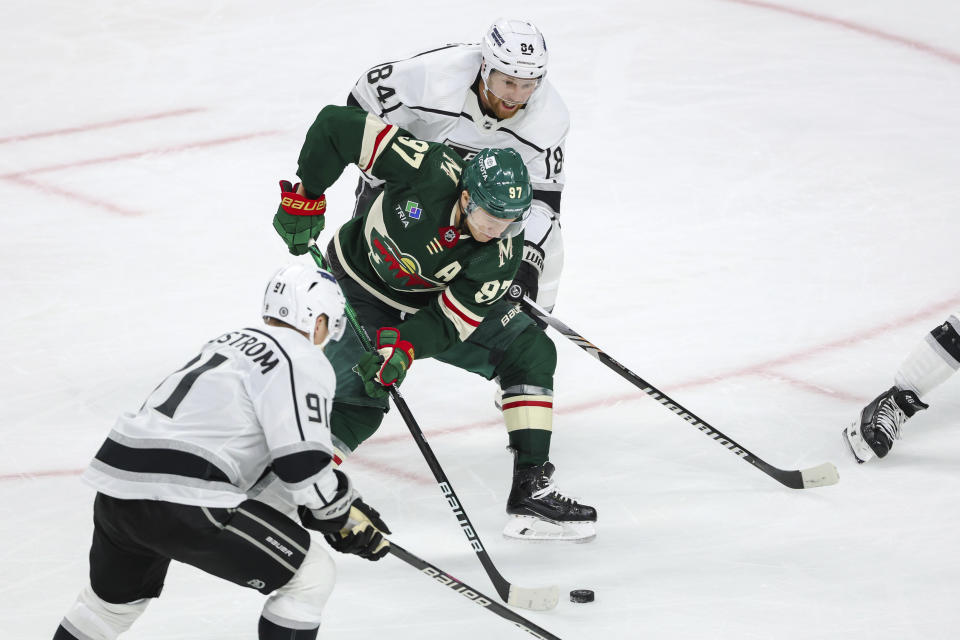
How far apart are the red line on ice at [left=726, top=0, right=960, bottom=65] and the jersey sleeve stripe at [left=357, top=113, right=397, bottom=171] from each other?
196 inches

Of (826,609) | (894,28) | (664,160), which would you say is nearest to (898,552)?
(826,609)

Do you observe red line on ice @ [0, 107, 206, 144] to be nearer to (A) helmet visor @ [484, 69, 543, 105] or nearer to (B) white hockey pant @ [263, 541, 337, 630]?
(A) helmet visor @ [484, 69, 543, 105]

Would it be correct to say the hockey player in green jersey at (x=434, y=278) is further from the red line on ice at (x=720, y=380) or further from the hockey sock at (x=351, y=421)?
the red line on ice at (x=720, y=380)

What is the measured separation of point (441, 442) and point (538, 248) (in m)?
0.74

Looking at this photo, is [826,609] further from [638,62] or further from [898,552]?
[638,62]

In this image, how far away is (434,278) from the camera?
377cm

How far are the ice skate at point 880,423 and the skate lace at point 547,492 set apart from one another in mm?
1029

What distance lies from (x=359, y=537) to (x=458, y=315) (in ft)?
3.15

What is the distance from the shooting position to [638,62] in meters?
7.63

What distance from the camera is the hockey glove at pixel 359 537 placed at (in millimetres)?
2859

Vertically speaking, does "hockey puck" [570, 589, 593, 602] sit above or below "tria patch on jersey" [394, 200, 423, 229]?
below

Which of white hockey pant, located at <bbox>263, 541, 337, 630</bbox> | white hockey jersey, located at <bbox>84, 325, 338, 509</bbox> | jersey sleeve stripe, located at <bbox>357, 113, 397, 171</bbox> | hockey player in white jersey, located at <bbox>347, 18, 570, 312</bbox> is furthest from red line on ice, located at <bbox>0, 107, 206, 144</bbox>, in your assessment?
white hockey pant, located at <bbox>263, 541, 337, 630</bbox>

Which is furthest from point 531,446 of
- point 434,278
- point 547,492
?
point 434,278

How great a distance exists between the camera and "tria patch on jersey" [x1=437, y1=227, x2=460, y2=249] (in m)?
3.66
